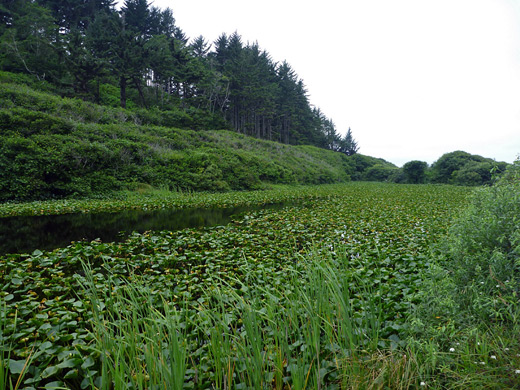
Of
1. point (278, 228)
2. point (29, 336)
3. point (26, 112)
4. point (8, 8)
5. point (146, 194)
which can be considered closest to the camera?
point (29, 336)

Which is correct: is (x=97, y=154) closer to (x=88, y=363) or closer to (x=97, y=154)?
(x=97, y=154)

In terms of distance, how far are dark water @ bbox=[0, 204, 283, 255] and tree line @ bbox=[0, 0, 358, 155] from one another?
684 inches

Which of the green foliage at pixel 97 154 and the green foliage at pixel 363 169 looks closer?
the green foliage at pixel 97 154

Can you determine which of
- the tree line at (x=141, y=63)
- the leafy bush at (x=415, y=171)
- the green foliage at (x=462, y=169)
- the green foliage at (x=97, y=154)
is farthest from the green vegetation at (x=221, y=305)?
the leafy bush at (x=415, y=171)

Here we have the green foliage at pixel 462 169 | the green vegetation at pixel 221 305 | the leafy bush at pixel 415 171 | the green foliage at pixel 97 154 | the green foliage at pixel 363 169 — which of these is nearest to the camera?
the green vegetation at pixel 221 305

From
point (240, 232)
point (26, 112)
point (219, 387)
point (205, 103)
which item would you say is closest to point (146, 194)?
point (26, 112)

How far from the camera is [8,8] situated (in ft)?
79.0

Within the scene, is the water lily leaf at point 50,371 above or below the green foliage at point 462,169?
below

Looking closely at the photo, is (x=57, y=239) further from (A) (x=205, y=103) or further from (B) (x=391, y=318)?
(A) (x=205, y=103)

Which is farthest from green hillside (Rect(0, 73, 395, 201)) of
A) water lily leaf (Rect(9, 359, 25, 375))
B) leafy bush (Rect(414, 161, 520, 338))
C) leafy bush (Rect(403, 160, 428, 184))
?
leafy bush (Rect(403, 160, 428, 184))

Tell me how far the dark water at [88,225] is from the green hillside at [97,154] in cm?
343

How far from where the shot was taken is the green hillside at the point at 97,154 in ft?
31.5

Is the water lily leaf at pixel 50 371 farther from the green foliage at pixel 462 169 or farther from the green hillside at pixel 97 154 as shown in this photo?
the green foliage at pixel 462 169

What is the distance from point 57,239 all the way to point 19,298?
2774 mm
